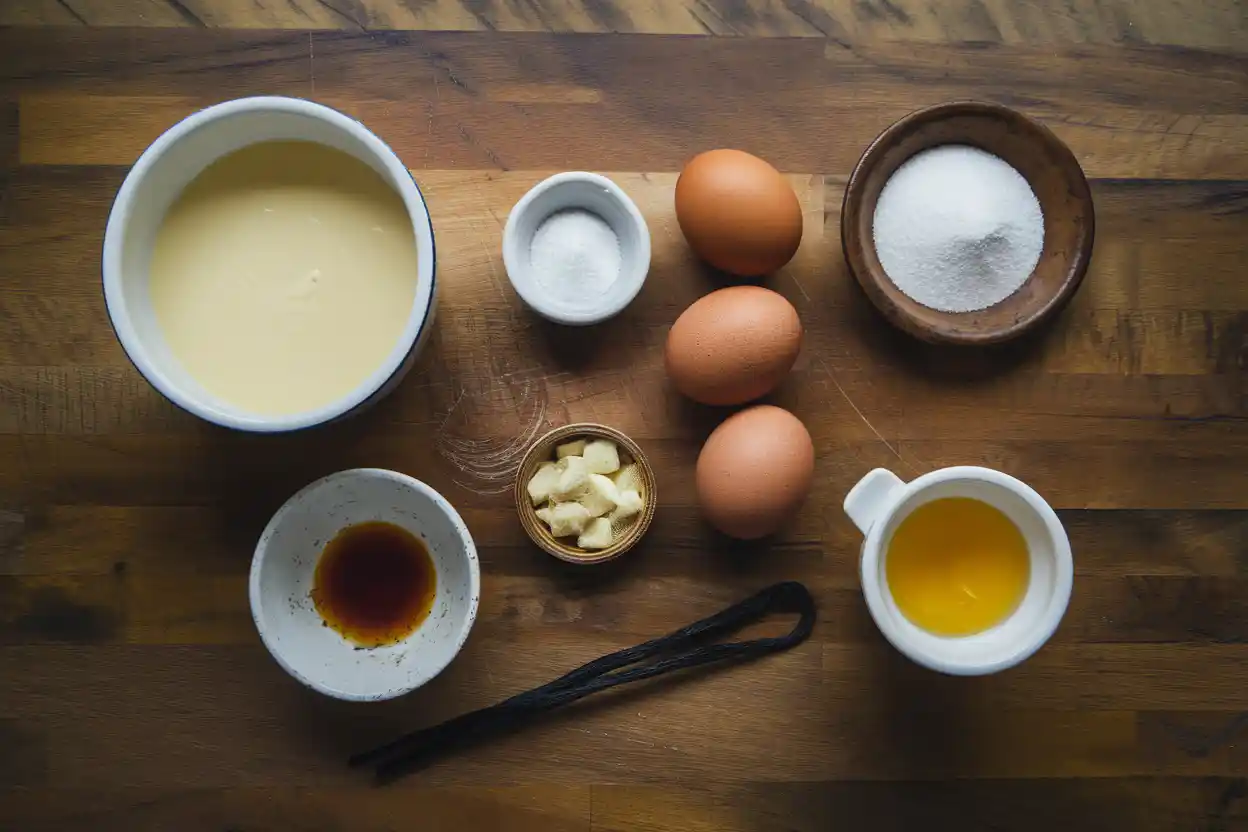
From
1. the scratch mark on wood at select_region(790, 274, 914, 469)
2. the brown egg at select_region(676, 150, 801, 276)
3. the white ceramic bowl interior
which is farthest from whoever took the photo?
the scratch mark on wood at select_region(790, 274, 914, 469)

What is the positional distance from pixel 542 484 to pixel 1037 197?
626 mm

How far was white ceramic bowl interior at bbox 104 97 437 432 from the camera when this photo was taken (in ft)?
2.77

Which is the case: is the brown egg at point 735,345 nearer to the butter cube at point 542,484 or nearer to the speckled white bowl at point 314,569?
the butter cube at point 542,484

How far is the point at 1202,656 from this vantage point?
107 cm

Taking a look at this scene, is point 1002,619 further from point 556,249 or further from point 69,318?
point 69,318

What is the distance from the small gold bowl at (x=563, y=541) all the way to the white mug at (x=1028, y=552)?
Answer: 0.69 ft

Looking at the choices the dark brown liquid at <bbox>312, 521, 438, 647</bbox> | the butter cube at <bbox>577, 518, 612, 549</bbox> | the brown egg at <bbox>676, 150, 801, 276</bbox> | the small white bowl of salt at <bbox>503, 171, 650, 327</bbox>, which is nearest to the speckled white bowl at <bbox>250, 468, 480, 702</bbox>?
the dark brown liquid at <bbox>312, 521, 438, 647</bbox>

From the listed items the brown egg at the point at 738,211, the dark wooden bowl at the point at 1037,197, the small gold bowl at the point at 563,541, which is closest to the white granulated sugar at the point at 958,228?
the dark wooden bowl at the point at 1037,197

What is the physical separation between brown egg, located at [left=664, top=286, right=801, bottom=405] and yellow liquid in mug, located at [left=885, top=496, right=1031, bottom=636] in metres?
0.22

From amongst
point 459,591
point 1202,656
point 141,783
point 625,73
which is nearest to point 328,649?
point 459,591

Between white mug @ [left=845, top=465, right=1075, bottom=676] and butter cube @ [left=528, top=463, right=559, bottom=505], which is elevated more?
white mug @ [left=845, top=465, right=1075, bottom=676]

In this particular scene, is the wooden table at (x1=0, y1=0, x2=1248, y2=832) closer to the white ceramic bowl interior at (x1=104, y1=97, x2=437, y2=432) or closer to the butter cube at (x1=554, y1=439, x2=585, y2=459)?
the butter cube at (x1=554, y1=439, x2=585, y2=459)

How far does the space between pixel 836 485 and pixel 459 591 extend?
1.41 feet

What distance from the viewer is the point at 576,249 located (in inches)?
39.4
